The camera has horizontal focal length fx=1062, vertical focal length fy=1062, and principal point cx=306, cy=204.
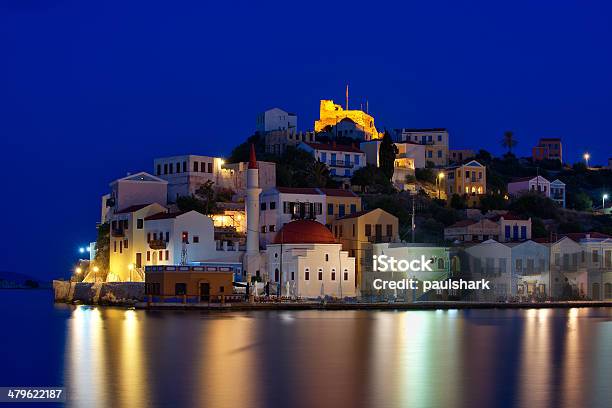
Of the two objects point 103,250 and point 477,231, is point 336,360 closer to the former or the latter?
point 477,231

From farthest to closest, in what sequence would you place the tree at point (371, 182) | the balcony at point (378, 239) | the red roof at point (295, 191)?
the tree at point (371, 182) → the red roof at point (295, 191) → the balcony at point (378, 239)

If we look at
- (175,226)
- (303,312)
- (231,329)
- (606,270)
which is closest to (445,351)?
(231,329)

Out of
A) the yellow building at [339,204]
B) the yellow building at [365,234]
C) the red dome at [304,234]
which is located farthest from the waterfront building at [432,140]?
the red dome at [304,234]

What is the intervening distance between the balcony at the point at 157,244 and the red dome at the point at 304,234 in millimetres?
6859

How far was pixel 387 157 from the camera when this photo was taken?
85562 mm

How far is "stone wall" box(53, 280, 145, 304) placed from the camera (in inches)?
2552

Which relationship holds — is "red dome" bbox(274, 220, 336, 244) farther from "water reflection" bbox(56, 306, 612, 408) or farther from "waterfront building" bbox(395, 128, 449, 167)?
"waterfront building" bbox(395, 128, 449, 167)

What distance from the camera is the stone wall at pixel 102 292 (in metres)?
64.8

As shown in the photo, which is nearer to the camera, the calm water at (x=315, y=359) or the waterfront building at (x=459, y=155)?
the calm water at (x=315, y=359)

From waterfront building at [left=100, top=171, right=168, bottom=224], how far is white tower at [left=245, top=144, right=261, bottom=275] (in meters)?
7.94

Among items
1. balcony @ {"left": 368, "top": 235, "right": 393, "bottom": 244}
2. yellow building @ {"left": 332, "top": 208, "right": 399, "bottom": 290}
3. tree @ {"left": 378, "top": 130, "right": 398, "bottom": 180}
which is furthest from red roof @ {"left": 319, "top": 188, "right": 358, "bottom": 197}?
tree @ {"left": 378, "top": 130, "right": 398, "bottom": 180}

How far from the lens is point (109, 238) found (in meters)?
70.8

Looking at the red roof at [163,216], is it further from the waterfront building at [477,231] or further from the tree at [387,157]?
the tree at [387,157]

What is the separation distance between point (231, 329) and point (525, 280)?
25.6m
